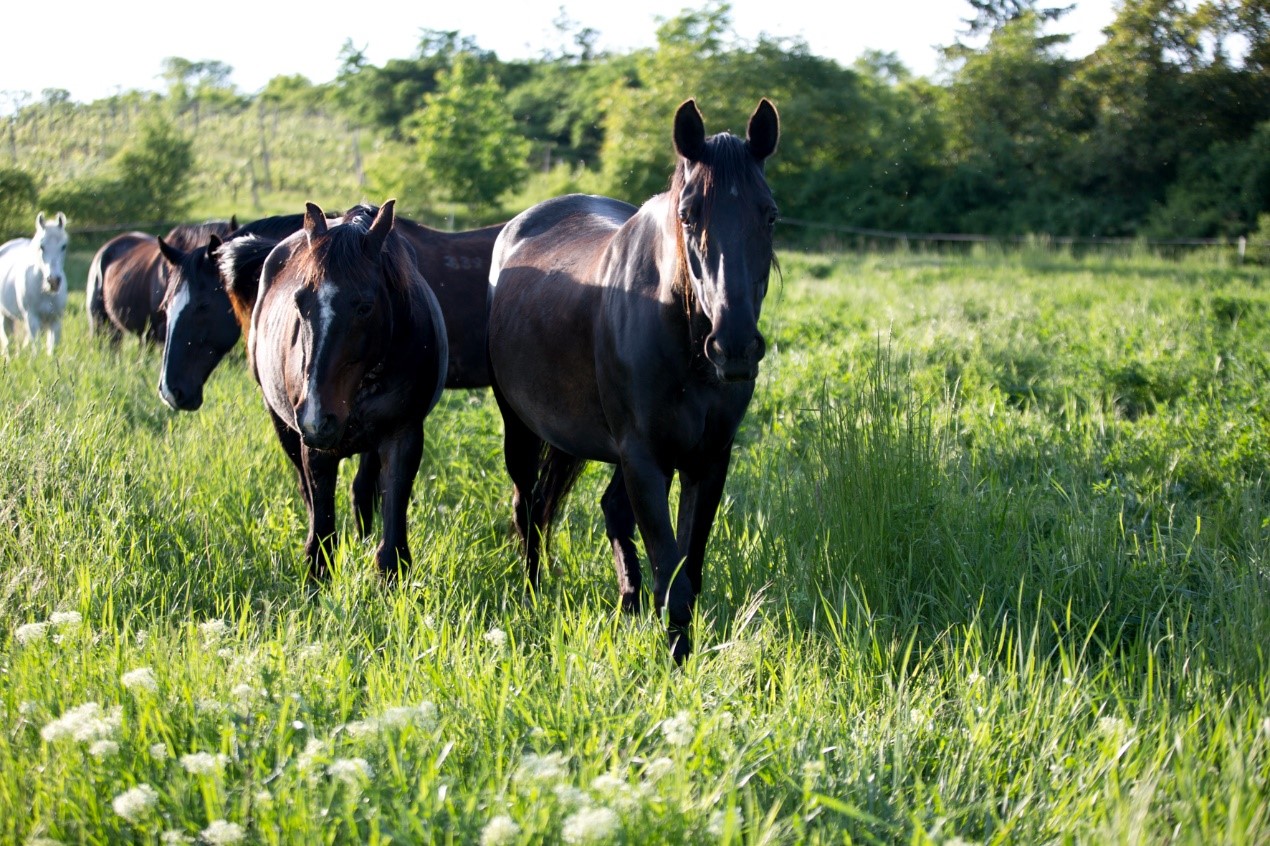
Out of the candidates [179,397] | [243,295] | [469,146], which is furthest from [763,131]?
[469,146]

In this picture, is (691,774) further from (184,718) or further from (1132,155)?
(1132,155)

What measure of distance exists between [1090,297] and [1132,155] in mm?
24247

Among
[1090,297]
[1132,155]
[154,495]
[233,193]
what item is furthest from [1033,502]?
[233,193]

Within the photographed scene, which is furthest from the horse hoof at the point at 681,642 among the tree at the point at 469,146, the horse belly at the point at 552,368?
the tree at the point at 469,146

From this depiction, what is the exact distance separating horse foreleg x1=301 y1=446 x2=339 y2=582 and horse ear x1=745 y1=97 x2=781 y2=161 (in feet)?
7.77

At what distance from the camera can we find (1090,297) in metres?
14.1

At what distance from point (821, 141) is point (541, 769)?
1761 inches

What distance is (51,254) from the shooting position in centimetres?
1163

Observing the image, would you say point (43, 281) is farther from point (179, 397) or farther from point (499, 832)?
point (499, 832)

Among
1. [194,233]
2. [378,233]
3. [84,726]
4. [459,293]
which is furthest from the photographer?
[194,233]

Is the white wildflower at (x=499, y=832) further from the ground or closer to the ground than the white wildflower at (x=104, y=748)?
closer to the ground

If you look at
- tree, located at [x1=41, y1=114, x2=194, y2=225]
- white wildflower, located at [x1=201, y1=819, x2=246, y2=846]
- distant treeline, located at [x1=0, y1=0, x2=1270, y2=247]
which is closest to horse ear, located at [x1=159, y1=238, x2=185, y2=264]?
white wildflower, located at [x1=201, y1=819, x2=246, y2=846]

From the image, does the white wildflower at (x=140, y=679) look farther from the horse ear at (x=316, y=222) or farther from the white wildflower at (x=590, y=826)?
the horse ear at (x=316, y=222)

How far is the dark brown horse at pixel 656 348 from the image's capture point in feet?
12.0
